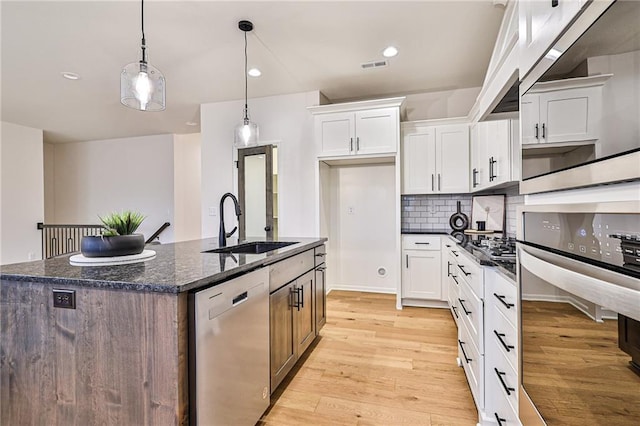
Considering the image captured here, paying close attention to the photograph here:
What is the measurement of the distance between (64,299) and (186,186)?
5.85 meters

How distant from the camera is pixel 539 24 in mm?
994

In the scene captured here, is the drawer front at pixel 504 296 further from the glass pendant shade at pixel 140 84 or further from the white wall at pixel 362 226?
the white wall at pixel 362 226

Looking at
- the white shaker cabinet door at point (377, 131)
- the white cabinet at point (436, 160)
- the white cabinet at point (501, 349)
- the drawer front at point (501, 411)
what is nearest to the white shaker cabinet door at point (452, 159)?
the white cabinet at point (436, 160)

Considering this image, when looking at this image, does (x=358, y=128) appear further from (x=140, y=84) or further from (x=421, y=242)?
(x=140, y=84)

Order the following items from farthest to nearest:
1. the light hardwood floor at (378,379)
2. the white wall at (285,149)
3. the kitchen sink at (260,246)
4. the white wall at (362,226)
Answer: the white wall at (362,226)
the white wall at (285,149)
the kitchen sink at (260,246)
the light hardwood floor at (378,379)

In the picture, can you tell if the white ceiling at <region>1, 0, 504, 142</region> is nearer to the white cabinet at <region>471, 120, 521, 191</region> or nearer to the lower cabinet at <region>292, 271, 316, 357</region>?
the white cabinet at <region>471, 120, 521, 191</region>

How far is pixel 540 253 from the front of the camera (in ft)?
3.08

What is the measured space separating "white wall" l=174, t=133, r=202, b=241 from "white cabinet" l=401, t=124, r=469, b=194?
15.5ft

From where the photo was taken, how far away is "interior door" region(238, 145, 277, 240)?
4.45 metres

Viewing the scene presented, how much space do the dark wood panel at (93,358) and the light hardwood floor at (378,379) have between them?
2.89 ft

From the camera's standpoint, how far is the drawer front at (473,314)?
1727mm

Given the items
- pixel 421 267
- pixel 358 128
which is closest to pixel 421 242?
pixel 421 267

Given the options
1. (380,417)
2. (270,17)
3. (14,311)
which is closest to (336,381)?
(380,417)

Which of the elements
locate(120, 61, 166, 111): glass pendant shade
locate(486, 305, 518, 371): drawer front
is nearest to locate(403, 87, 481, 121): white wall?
locate(120, 61, 166, 111): glass pendant shade
